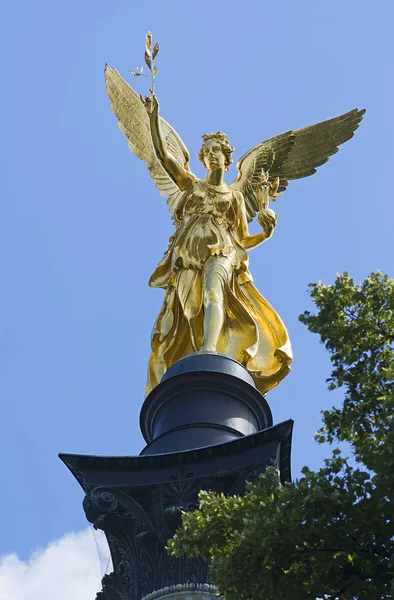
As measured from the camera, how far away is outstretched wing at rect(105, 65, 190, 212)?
2206 cm

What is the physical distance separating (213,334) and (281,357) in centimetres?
121

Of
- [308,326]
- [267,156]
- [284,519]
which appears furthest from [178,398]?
[267,156]

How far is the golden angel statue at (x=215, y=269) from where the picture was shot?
59.9ft

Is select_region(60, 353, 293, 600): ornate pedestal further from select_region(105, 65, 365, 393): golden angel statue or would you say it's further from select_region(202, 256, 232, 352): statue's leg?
select_region(105, 65, 365, 393): golden angel statue

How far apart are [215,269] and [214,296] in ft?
1.79

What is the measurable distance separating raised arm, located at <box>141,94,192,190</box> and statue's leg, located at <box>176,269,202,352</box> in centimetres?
154

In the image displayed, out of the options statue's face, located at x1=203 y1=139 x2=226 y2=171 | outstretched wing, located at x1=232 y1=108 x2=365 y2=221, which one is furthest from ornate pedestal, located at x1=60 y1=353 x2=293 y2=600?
outstretched wing, located at x1=232 y1=108 x2=365 y2=221

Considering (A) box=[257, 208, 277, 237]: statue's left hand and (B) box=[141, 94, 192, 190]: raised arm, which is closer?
(B) box=[141, 94, 192, 190]: raised arm

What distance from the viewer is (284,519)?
10.5m

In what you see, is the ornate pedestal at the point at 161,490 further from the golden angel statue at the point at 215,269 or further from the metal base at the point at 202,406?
the golden angel statue at the point at 215,269

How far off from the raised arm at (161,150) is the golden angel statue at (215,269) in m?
0.02

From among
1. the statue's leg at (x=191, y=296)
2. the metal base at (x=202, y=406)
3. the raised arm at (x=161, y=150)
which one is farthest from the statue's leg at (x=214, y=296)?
the raised arm at (x=161, y=150)

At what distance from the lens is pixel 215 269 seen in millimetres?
18734

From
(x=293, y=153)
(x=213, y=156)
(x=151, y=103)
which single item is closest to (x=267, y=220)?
(x=213, y=156)
